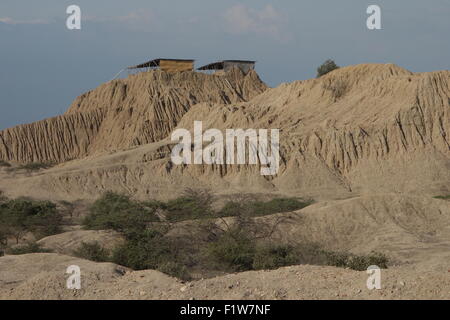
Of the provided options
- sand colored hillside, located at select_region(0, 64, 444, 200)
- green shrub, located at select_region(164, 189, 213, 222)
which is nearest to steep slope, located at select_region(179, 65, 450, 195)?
sand colored hillside, located at select_region(0, 64, 444, 200)

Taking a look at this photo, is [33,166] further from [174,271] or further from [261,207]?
[174,271]

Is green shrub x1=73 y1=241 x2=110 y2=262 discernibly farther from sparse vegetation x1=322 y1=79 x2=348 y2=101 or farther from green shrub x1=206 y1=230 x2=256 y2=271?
sparse vegetation x1=322 y1=79 x2=348 y2=101

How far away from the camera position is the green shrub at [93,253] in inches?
751

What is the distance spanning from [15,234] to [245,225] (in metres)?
9.52

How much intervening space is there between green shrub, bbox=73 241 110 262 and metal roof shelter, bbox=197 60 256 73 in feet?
172

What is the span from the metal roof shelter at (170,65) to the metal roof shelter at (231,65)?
3.83 metres

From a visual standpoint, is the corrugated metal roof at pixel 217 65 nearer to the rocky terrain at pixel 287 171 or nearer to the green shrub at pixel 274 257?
the rocky terrain at pixel 287 171

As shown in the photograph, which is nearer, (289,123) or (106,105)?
Answer: (289,123)

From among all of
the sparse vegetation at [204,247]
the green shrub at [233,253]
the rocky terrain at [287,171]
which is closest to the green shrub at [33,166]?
the rocky terrain at [287,171]

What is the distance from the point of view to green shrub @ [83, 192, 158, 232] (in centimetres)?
2366

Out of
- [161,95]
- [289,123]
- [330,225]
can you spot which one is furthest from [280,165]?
[161,95]

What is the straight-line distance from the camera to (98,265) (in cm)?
1382

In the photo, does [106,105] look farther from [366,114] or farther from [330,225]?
[330,225]

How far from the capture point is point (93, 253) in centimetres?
1955
